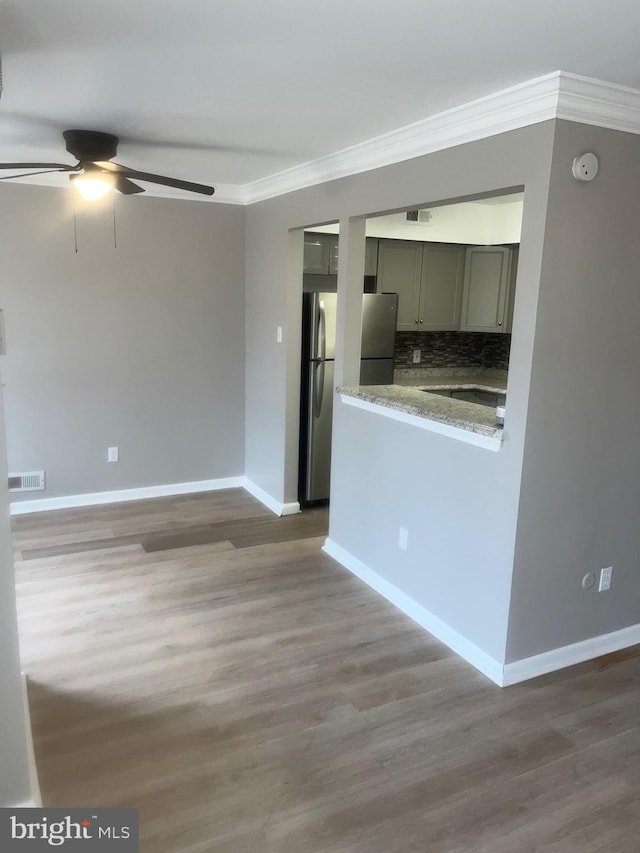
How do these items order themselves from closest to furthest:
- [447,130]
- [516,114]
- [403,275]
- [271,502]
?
[516,114] < [447,130] < [271,502] < [403,275]

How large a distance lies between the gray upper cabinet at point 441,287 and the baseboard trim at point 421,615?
7.67 feet

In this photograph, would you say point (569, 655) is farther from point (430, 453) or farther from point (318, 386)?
point (318, 386)

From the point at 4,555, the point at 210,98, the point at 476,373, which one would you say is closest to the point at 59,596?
the point at 4,555

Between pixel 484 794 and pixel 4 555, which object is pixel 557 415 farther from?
pixel 4 555

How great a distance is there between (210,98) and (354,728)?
2574 millimetres

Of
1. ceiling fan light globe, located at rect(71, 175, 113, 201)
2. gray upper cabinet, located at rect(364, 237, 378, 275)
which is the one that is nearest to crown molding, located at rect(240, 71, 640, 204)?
ceiling fan light globe, located at rect(71, 175, 113, 201)

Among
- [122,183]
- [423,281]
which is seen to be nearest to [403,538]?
[122,183]

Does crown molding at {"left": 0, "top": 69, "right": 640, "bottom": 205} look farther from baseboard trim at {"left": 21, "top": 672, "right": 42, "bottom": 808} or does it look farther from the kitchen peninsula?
baseboard trim at {"left": 21, "top": 672, "right": 42, "bottom": 808}

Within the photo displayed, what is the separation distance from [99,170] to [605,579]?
10.0 ft

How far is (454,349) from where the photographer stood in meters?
5.89

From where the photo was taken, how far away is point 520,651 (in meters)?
2.76

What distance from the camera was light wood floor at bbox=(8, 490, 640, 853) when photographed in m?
2.02

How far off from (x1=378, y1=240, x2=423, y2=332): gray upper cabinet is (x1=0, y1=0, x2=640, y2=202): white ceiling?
6.72 feet

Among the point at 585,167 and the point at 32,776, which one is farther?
the point at 585,167
